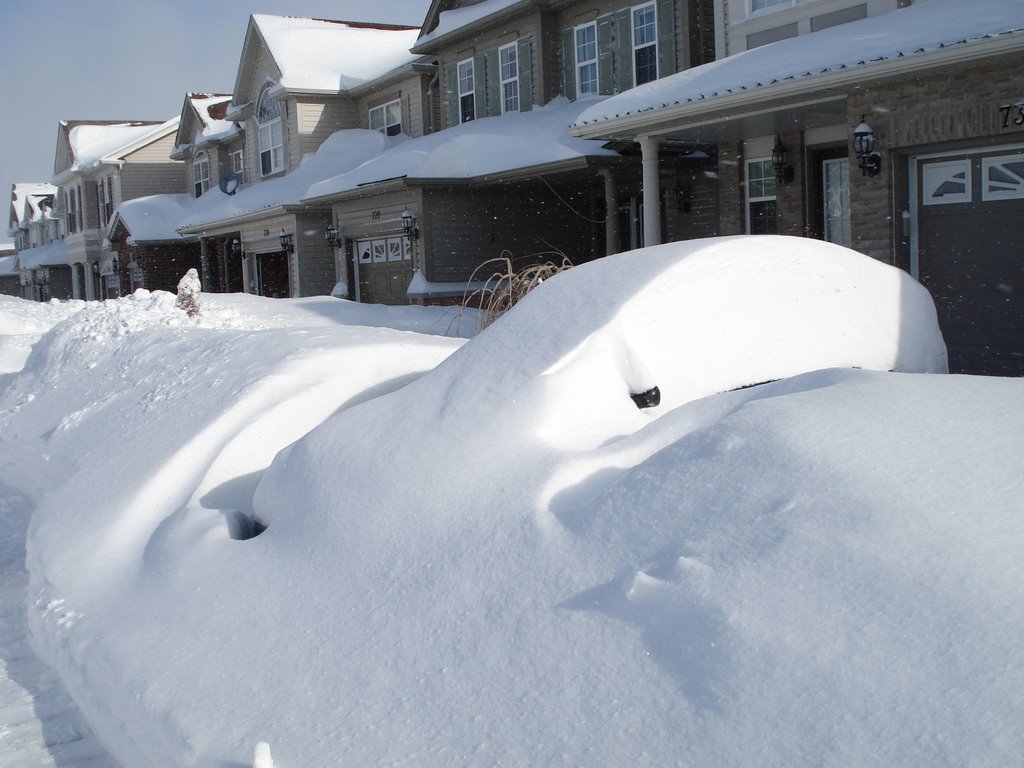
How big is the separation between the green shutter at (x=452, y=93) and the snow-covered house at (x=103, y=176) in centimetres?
1901

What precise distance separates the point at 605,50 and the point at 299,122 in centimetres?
1123

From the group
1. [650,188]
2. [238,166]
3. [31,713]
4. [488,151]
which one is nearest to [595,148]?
[650,188]

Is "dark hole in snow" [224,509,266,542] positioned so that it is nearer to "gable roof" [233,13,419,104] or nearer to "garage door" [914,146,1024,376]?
"garage door" [914,146,1024,376]

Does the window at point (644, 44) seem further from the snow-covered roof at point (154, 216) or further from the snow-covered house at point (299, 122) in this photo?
the snow-covered roof at point (154, 216)

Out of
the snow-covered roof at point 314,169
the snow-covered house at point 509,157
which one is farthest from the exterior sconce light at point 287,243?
the snow-covered house at point 509,157

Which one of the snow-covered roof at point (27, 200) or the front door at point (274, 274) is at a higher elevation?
the snow-covered roof at point (27, 200)

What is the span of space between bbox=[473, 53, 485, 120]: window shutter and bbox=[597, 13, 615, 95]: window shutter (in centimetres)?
380

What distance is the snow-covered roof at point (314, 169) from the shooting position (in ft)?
81.8

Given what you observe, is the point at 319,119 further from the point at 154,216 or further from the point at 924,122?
the point at 924,122

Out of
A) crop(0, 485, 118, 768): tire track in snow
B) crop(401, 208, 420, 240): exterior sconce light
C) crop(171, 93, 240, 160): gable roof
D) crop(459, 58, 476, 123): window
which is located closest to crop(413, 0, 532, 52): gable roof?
crop(459, 58, 476, 123): window

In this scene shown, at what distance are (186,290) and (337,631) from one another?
1061cm

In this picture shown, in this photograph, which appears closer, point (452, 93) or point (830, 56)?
point (830, 56)

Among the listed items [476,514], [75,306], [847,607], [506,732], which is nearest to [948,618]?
[847,607]

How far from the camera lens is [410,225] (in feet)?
61.7
